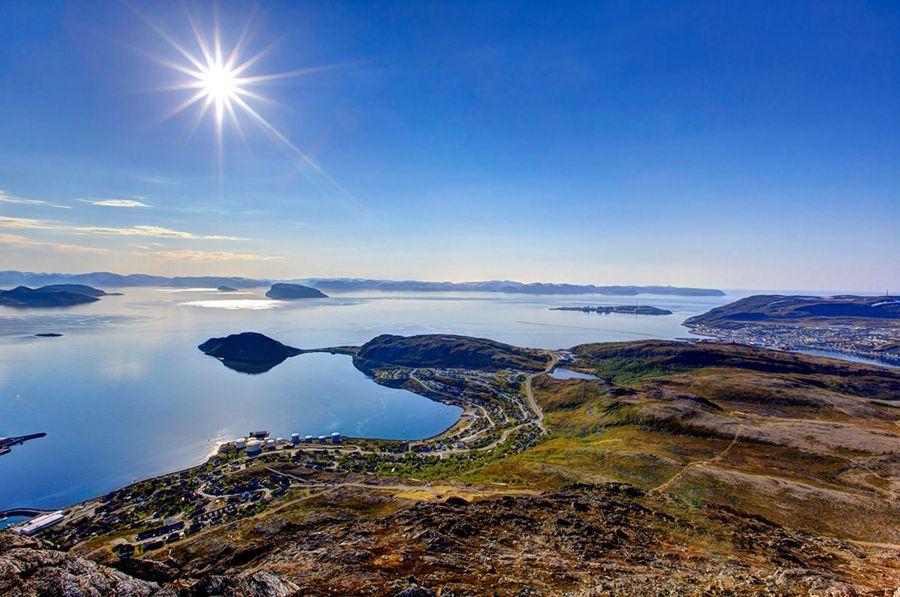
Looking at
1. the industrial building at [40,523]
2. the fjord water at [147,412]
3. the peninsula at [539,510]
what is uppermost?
the peninsula at [539,510]

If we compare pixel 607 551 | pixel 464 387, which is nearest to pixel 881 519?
pixel 607 551

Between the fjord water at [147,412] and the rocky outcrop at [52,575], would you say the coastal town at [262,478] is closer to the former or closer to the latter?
the fjord water at [147,412]

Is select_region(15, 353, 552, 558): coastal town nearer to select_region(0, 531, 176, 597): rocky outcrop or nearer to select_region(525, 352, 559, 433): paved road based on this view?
select_region(525, 352, 559, 433): paved road

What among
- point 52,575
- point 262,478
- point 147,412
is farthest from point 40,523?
point 52,575

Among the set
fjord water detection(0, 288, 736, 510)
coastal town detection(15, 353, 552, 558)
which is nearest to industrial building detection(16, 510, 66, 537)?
coastal town detection(15, 353, 552, 558)

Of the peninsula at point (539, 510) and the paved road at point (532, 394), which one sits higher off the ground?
the peninsula at point (539, 510)

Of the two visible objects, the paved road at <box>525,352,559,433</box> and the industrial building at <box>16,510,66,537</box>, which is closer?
the industrial building at <box>16,510,66,537</box>

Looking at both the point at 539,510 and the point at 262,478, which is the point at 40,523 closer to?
the point at 262,478

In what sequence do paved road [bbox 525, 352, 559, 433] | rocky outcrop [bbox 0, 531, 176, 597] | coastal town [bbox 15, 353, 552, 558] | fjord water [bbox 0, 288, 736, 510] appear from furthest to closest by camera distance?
paved road [bbox 525, 352, 559, 433] → fjord water [bbox 0, 288, 736, 510] → coastal town [bbox 15, 353, 552, 558] → rocky outcrop [bbox 0, 531, 176, 597]

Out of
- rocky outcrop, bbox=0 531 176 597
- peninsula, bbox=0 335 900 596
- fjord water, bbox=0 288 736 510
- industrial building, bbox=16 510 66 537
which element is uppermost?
rocky outcrop, bbox=0 531 176 597

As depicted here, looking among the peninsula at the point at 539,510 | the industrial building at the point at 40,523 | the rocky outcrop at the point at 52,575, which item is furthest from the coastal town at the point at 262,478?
the rocky outcrop at the point at 52,575

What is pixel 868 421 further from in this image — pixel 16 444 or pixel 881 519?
pixel 16 444
